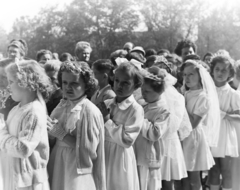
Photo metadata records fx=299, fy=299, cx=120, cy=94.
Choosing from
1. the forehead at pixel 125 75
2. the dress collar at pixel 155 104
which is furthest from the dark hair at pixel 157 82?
the forehead at pixel 125 75

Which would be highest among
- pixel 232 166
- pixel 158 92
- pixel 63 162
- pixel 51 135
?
pixel 158 92

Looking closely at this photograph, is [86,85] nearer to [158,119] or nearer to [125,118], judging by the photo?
[125,118]

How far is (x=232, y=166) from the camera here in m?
4.38

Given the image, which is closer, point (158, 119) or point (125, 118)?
point (125, 118)

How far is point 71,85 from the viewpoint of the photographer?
253cm

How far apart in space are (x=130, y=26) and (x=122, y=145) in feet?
30.2

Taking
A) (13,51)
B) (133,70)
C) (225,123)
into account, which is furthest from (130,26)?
(133,70)

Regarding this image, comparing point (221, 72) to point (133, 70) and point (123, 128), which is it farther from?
point (123, 128)

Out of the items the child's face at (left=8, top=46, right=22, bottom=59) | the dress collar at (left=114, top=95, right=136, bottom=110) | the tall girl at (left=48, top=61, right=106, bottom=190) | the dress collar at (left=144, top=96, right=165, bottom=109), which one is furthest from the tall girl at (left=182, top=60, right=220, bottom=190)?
the child's face at (left=8, top=46, right=22, bottom=59)

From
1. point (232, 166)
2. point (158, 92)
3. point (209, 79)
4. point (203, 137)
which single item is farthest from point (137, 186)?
point (232, 166)

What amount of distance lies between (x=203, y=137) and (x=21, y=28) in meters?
9.58

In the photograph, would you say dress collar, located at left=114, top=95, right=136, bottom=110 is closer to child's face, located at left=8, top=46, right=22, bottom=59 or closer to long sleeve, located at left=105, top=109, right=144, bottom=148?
long sleeve, located at left=105, top=109, right=144, bottom=148

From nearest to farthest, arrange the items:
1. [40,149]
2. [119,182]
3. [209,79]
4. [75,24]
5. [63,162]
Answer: [40,149] → [63,162] → [119,182] → [209,79] → [75,24]

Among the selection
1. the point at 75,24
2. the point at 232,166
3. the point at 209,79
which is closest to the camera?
the point at 209,79
